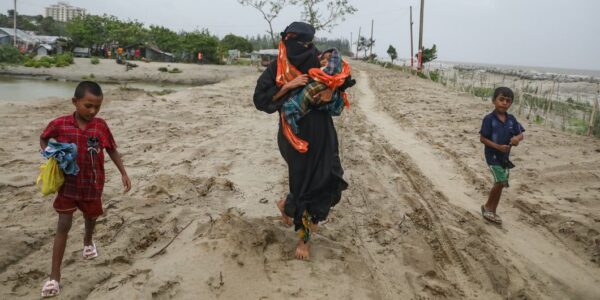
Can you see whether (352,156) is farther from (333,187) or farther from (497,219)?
(333,187)

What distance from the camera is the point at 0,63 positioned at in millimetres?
28062

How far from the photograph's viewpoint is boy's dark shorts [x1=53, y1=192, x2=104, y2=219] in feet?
8.31

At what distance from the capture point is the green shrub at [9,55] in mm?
28891

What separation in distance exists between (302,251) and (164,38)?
4604 cm

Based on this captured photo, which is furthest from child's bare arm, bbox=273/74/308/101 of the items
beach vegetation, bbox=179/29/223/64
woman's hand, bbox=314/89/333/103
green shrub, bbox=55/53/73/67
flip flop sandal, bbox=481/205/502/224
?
beach vegetation, bbox=179/29/223/64

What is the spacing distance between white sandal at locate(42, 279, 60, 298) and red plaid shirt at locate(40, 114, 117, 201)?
0.54m

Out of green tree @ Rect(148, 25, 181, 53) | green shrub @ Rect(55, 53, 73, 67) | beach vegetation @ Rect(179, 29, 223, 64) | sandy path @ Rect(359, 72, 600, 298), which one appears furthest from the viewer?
green tree @ Rect(148, 25, 181, 53)

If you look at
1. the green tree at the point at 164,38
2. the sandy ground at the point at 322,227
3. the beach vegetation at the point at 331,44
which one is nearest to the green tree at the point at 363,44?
the beach vegetation at the point at 331,44

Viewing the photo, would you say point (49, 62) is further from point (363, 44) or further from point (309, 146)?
point (363, 44)

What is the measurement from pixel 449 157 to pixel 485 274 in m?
3.49

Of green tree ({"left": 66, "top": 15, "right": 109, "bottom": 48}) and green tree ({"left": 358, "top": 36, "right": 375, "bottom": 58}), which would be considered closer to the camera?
green tree ({"left": 66, "top": 15, "right": 109, "bottom": 48})

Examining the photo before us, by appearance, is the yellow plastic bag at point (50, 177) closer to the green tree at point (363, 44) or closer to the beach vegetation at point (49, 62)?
the beach vegetation at point (49, 62)

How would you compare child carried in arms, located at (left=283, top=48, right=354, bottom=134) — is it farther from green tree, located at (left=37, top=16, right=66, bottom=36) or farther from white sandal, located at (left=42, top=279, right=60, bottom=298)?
green tree, located at (left=37, top=16, right=66, bottom=36)

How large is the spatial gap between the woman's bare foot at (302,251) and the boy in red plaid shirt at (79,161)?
1.43m
